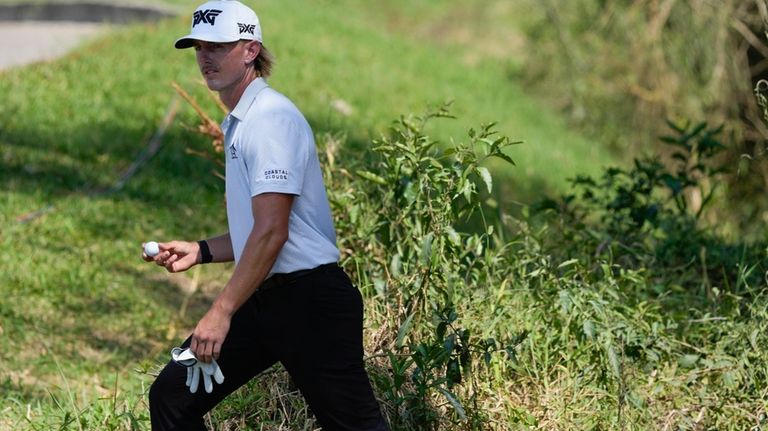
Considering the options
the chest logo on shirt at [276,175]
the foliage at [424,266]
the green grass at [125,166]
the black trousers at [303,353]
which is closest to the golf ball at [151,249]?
the black trousers at [303,353]

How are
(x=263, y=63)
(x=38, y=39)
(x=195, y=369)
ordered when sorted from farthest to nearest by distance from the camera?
(x=38, y=39) → (x=263, y=63) → (x=195, y=369)

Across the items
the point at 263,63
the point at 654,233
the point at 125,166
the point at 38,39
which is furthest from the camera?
the point at 38,39

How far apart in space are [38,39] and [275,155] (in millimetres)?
11946

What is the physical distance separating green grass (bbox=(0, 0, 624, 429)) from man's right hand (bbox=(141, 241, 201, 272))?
842mm

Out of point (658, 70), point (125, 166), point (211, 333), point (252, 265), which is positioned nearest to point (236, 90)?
point (252, 265)

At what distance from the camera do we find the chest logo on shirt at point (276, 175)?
3.88m

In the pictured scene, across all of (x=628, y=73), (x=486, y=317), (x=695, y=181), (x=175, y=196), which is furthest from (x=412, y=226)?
(x=628, y=73)

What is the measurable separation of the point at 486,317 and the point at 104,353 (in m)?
2.49

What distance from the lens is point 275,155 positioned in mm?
3910

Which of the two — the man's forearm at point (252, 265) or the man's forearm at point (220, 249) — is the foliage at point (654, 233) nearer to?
the man's forearm at point (220, 249)

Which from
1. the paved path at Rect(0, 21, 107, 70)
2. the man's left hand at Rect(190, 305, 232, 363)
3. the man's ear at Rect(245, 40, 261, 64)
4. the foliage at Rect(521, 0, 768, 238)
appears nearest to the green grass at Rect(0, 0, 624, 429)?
the paved path at Rect(0, 21, 107, 70)

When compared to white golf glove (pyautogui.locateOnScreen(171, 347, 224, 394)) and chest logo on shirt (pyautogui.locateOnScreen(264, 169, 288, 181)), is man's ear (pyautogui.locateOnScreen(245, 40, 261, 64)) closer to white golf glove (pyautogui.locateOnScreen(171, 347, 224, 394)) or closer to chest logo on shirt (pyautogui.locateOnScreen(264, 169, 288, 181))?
chest logo on shirt (pyautogui.locateOnScreen(264, 169, 288, 181))

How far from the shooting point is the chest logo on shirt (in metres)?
3.88

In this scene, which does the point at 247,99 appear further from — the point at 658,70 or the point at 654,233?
the point at 658,70
